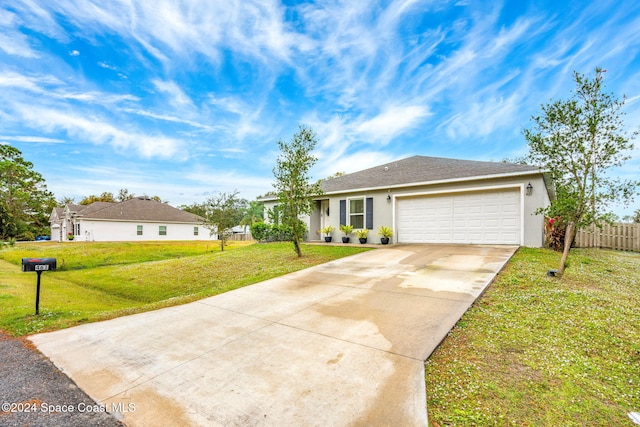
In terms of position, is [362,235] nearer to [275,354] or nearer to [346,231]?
[346,231]

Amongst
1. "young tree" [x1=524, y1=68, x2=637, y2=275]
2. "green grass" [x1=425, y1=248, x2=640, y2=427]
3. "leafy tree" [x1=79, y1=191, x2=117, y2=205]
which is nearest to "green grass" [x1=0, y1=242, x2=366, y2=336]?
"green grass" [x1=425, y1=248, x2=640, y2=427]

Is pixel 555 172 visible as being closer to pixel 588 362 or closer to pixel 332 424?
pixel 588 362

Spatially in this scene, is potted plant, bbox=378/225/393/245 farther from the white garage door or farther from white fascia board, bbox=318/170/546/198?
white fascia board, bbox=318/170/546/198

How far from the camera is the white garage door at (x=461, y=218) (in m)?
10.1

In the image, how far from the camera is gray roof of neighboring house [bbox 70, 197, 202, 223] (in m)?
26.7

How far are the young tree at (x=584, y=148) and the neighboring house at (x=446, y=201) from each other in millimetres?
3229

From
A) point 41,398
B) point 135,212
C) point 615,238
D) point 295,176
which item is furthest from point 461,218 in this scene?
point 135,212

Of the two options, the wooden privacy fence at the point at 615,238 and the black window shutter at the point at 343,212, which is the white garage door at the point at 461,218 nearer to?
the black window shutter at the point at 343,212

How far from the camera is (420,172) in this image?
12.5 m

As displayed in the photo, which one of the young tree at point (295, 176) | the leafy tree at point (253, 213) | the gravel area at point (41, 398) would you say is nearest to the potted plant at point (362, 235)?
the young tree at point (295, 176)

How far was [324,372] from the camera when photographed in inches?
106

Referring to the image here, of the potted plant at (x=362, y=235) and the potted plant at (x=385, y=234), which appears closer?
the potted plant at (x=385, y=234)

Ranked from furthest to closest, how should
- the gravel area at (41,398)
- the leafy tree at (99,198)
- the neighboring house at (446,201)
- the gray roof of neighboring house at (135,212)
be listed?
the leafy tree at (99,198)
the gray roof of neighboring house at (135,212)
the neighboring house at (446,201)
the gravel area at (41,398)

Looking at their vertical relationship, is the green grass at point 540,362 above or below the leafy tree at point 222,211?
below
